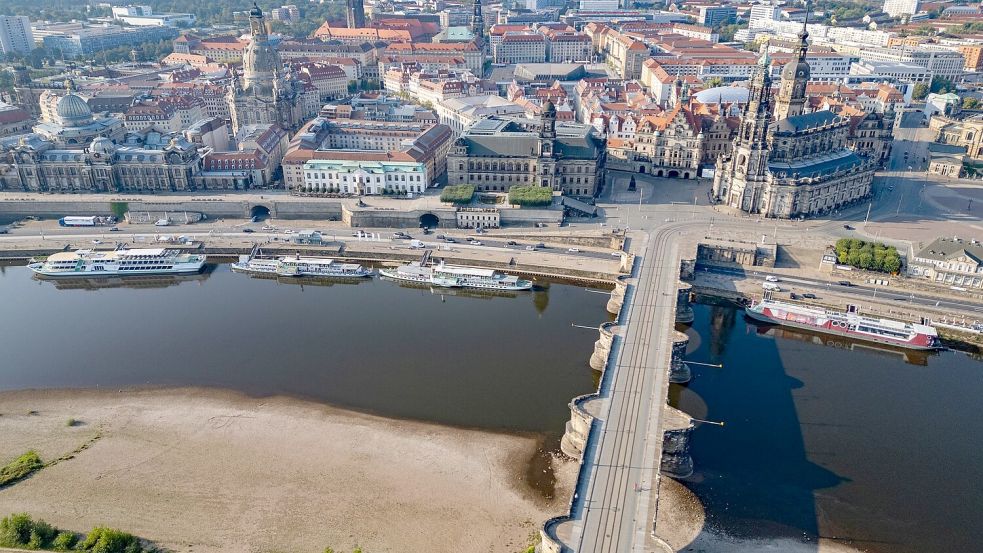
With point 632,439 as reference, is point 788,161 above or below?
above

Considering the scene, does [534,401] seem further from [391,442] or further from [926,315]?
[926,315]

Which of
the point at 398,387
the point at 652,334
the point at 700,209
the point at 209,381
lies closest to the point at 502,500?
the point at 398,387

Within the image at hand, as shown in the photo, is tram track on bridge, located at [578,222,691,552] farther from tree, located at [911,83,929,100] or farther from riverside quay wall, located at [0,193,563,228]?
tree, located at [911,83,929,100]

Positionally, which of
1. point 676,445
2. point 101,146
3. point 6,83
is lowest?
point 676,445

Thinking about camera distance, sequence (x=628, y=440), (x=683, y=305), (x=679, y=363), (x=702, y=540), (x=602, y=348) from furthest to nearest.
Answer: (x=683, y=305) → (x=602, y=348) → (x=679, y=363) → (x=628, y=440) → (x=702, y=540)

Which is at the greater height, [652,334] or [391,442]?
[652,334]

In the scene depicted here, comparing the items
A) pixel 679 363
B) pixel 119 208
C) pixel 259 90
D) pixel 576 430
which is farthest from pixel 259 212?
pixel 679 363

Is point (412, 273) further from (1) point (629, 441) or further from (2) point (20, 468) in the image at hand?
(2) point (20, 468)
